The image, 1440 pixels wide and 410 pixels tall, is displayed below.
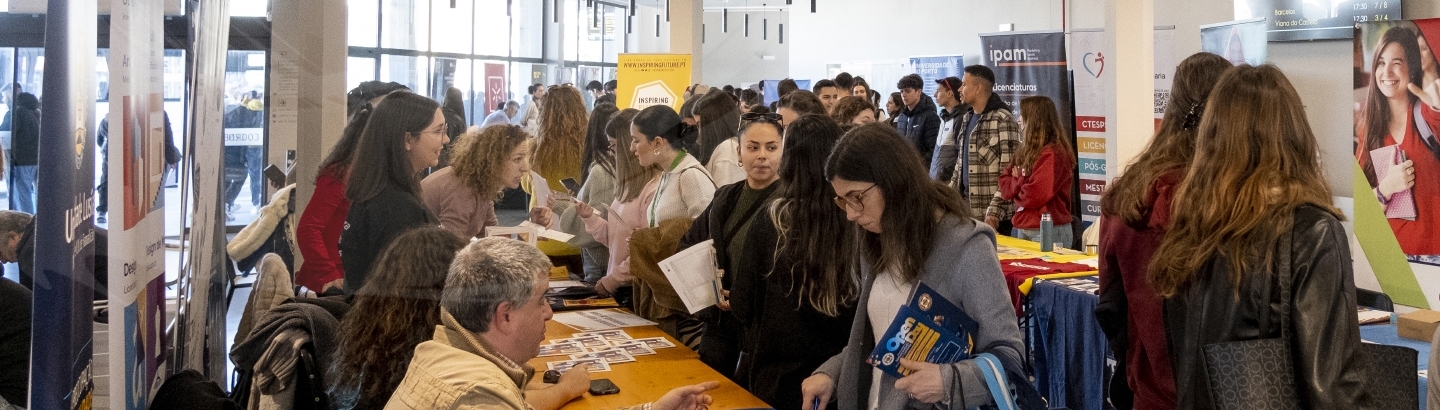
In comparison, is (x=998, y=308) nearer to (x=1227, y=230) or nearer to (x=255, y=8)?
(x=1227, y=230)

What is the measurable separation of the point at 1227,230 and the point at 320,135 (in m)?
1.88

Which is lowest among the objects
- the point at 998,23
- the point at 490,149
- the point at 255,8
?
the point at 490,149

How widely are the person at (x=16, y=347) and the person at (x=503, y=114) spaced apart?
1244mm

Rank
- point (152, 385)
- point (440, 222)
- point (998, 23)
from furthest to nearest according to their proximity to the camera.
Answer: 1. point (998, 23)
2. point (440, 222)
3. point (152, 385)

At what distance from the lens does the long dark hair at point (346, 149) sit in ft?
7.70

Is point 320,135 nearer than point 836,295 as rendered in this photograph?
Yes

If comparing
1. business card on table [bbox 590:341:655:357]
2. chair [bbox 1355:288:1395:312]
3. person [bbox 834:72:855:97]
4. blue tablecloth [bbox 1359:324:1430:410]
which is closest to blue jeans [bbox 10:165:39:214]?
business card on table [bbox 590:341:655:357]

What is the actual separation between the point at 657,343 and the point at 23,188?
1.89 meters

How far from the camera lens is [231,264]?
2525 mm

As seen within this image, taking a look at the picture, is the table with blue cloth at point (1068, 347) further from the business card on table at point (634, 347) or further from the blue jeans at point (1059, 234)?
the business card on table at point (634, 347)

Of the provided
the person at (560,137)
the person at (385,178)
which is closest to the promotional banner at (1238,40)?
the person at (560,137)

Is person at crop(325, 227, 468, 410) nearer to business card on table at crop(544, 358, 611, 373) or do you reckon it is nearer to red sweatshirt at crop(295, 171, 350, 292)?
red sweatshirt at crop(295, 171, 350, 292)

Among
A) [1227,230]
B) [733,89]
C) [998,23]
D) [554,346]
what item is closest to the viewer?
[1227,230]

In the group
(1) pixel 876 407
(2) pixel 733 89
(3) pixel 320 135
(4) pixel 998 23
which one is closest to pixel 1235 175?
(1) pixel 876 407
